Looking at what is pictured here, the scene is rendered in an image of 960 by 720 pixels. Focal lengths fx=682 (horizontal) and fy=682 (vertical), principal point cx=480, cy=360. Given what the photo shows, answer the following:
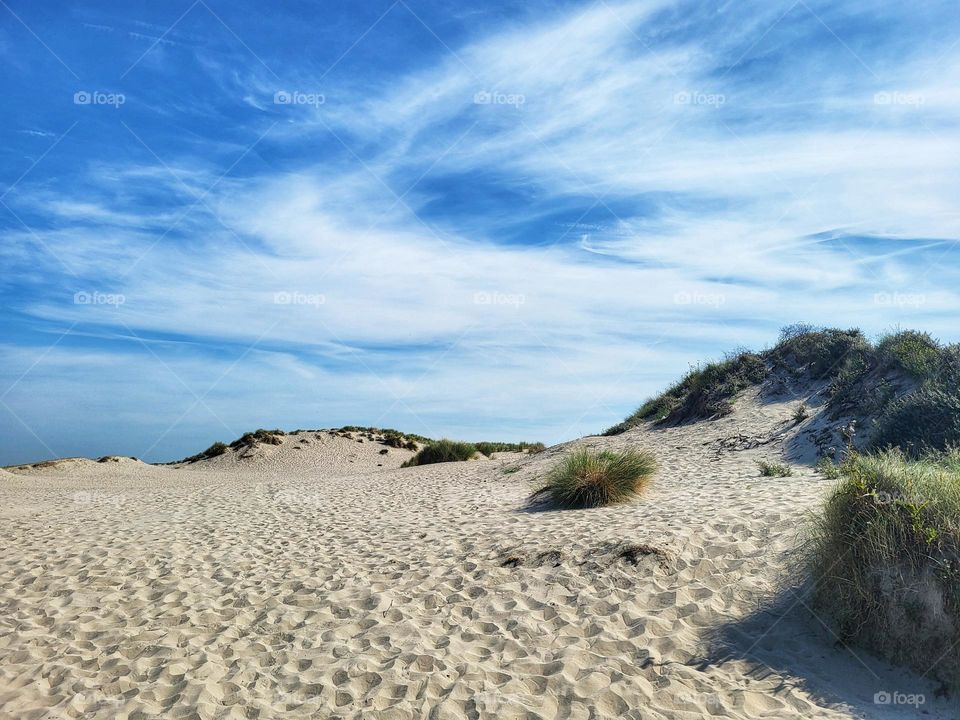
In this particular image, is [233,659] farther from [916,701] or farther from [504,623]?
[916,701]

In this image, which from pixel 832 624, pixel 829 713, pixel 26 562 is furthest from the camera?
pixel 26 562

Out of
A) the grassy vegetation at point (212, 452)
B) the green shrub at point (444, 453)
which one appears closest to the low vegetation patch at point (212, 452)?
the grassy vegetation at point (212, 452)

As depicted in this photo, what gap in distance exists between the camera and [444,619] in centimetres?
646

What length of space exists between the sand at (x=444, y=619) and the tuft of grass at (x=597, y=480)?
47cm

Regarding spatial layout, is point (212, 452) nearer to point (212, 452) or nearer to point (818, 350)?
point (212, 452)

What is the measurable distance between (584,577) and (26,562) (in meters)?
7.43

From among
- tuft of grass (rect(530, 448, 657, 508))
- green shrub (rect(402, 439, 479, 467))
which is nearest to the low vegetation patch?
green shrub (rect(402, 439, 479, 467))

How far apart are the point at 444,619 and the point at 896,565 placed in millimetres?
3890

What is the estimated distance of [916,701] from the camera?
16.7ft

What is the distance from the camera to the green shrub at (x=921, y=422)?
40.3 ft

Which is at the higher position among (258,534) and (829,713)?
(258,534)

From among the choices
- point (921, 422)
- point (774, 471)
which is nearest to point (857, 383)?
point (921, 422)

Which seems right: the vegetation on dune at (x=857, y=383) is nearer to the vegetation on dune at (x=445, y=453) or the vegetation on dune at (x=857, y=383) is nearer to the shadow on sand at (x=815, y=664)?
the shadow on sand at (x=815, y=664)

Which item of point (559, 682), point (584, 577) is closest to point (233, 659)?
point (559, 682)
